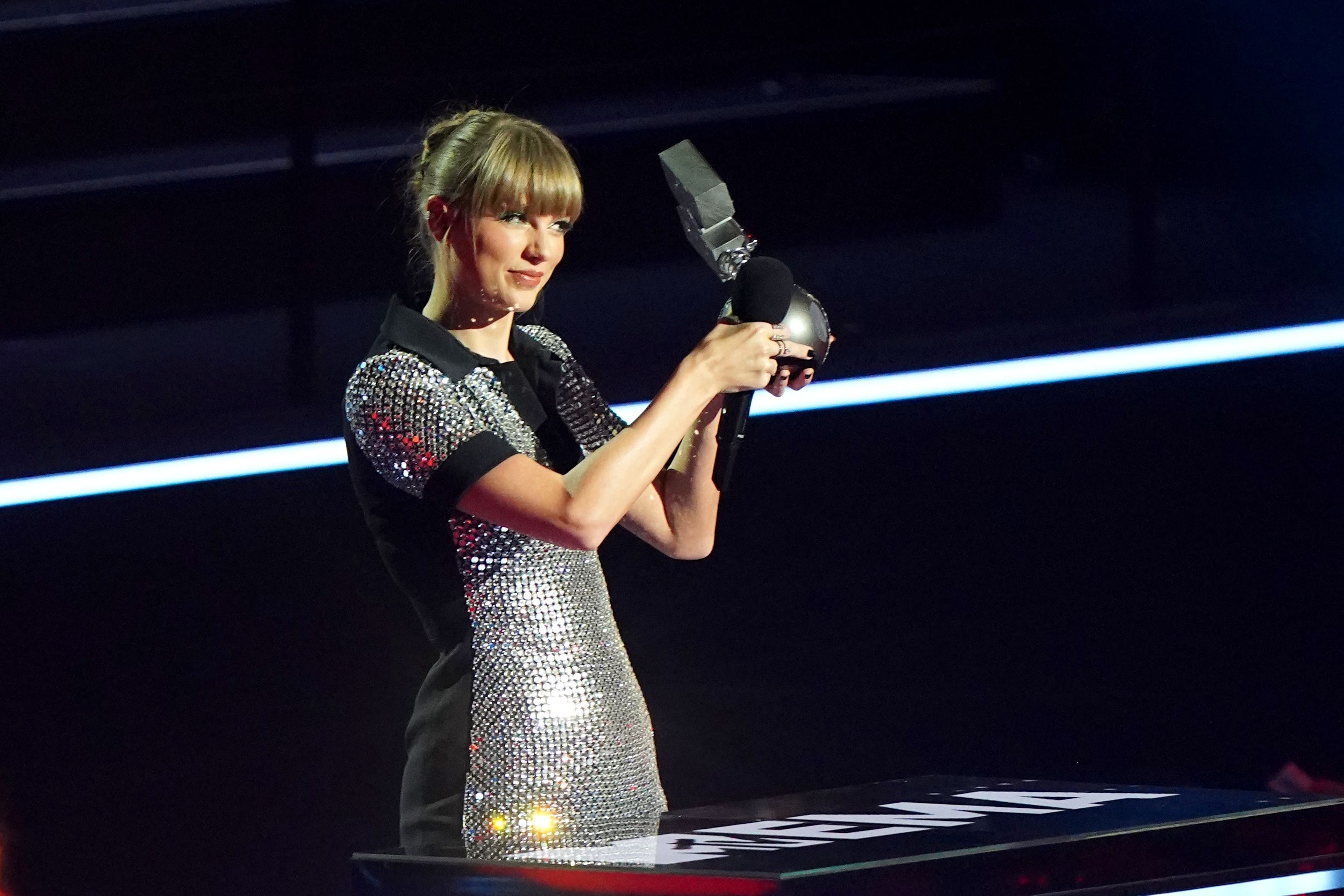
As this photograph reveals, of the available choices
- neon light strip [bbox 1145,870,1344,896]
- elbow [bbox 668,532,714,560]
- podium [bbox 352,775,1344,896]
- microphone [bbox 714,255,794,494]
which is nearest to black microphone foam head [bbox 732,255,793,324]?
microphone [bbox 714,255,794,494]

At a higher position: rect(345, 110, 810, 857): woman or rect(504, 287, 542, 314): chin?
rect(504, 287, 542, 314): chin

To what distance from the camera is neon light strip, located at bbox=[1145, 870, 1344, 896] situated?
117 cm

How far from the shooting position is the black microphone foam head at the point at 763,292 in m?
1.48

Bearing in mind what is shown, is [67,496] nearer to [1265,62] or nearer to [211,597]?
[211,597]

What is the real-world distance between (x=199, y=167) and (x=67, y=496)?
552mm

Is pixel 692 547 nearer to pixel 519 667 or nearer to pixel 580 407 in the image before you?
pixel 580 407

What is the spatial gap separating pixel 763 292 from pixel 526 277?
23 cm

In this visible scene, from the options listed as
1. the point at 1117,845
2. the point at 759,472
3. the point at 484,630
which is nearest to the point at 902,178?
the point at 759,472

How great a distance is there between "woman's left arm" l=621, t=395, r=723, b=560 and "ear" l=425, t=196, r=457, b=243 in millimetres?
304

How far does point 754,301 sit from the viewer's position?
4.89ft

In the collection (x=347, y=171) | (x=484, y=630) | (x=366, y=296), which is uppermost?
(x=347, y=171)

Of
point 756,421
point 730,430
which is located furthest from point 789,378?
point 756,421

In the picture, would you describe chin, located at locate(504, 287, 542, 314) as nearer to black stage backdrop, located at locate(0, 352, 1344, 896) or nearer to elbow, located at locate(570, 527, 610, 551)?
elbow, located at locate(570, 527, 610, 551)

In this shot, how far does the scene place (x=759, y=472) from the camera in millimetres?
2676
